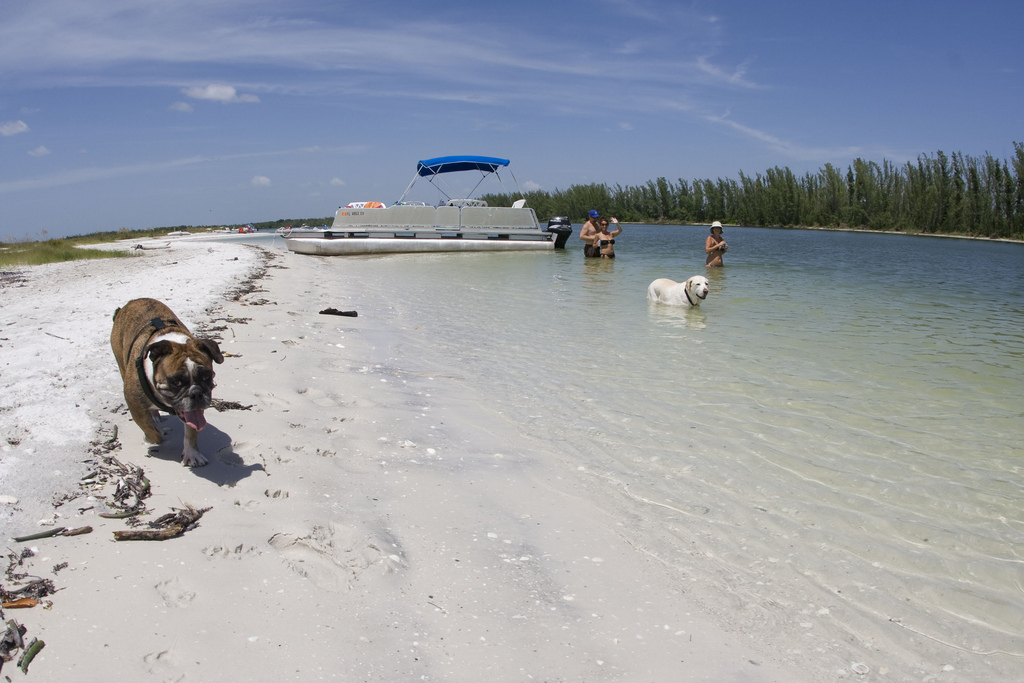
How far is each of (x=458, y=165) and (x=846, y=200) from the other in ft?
201

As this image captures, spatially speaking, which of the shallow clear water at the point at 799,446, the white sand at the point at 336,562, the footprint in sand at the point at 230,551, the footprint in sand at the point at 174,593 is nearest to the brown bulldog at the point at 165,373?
the white sand at the point at 336,562

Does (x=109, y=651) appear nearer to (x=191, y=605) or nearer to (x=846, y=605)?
(x=191, y=605)

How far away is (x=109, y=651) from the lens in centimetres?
222

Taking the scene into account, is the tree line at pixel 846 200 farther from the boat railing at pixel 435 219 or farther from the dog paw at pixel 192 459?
the dog paw at pixel 192 459

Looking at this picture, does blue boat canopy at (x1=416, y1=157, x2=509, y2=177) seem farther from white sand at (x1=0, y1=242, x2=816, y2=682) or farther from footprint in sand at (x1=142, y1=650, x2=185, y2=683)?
footprint in sand at (x1=142, y1=650, x2=185, y2=683)

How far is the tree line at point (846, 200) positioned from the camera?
56438 millimetres

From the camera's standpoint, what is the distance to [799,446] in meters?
4.83

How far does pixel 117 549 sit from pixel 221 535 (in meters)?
0.42

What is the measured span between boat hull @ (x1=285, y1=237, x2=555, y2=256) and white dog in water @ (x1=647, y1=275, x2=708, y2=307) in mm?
16226

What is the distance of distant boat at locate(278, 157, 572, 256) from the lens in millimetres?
26984

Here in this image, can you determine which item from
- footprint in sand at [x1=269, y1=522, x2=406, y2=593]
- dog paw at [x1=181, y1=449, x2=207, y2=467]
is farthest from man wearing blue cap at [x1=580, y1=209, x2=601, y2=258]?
footprint in sand at [x1=269, y1=522, x2=406, y2=593]

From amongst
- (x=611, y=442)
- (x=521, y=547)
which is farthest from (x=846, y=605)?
(x=611, y=442)

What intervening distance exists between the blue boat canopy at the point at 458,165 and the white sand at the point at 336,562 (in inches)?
944

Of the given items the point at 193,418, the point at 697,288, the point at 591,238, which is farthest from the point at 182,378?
the point at 591,238
